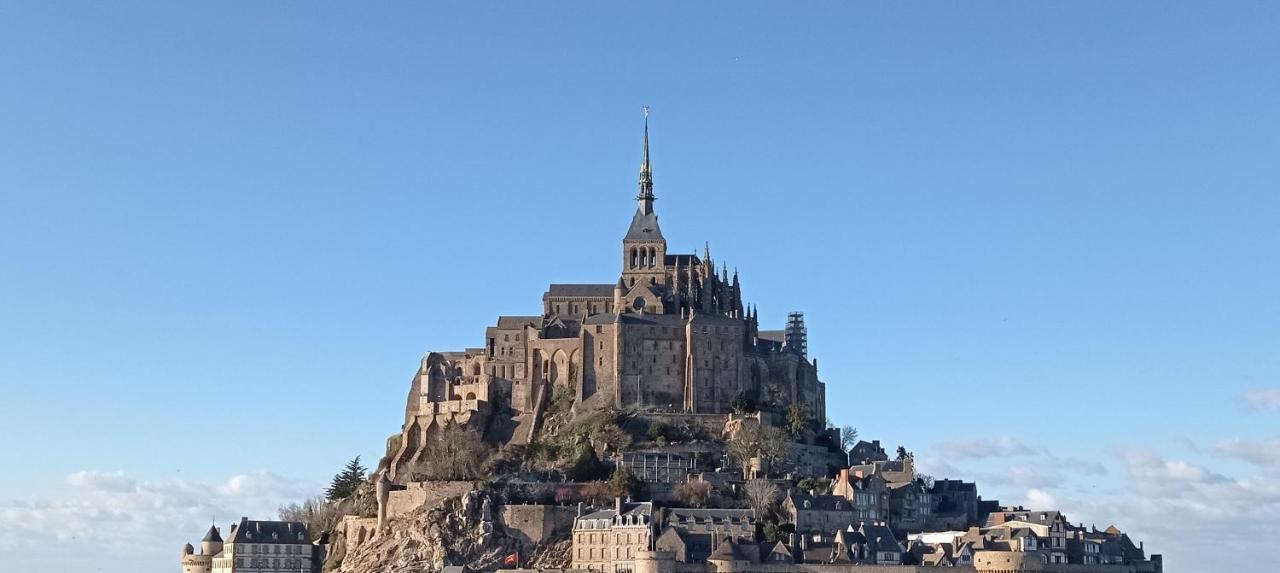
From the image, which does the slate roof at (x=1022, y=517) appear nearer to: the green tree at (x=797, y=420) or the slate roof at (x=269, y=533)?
the green tree at (x=797, y=420)

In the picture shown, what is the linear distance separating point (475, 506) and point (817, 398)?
29.5 metres

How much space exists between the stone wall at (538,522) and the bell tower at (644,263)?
21.5 meters

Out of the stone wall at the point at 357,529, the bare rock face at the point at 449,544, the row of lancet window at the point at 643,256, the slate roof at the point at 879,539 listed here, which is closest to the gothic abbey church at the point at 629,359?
the row of lancet window at the point at 643,256

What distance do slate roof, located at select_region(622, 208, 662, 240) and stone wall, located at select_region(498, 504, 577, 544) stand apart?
27822mm

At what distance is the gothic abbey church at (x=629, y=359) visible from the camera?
368 ft

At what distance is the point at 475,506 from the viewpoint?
98.5m

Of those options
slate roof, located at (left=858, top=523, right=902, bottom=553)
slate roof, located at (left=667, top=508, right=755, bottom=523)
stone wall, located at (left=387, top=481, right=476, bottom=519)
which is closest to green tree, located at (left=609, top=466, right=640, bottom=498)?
slate roof, located at (left=667, top=508, right=755, bottom=523)

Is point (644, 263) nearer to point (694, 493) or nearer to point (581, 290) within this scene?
point (581, 290)

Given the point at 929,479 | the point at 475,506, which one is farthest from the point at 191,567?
the point at 929,479

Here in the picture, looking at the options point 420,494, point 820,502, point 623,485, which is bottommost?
point 820,502

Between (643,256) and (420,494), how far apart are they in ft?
88.8

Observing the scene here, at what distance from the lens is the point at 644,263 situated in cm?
11994

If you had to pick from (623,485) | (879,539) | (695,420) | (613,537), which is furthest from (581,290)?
(879,539)

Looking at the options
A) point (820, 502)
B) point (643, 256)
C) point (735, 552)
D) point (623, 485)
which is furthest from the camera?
point (643, 256)
